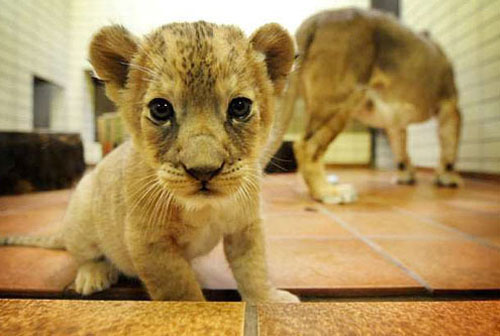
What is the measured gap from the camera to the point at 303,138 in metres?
2.28

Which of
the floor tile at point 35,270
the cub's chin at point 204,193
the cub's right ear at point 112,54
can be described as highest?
the cub's right ear at point 112,54

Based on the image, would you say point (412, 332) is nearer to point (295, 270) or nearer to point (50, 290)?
point (295, 270)

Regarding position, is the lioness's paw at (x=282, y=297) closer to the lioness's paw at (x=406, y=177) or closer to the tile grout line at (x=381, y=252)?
the tile grout line at (x=381, y=252)

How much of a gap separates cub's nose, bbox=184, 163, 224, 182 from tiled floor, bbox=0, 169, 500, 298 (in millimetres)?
354

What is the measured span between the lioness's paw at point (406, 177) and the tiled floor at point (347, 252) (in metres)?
1.09

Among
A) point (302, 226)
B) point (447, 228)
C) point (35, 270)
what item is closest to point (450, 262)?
point (447, 228)

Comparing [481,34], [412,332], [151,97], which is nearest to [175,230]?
[151,97]

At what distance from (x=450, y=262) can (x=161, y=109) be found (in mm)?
837

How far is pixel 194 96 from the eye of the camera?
Answer: 72 centimetres

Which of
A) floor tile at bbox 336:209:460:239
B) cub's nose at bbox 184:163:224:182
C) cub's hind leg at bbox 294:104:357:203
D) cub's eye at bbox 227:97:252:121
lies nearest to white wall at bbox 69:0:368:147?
cub's eye at bbox 227:97:252:121

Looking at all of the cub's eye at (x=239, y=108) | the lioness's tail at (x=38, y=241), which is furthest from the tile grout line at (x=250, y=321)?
the lioness's tail at (x=38, y=241)

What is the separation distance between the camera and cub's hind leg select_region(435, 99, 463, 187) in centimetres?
301

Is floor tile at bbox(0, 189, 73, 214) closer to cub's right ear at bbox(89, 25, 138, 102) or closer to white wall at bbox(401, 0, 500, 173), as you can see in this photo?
cub's right ear at bbox(89, 25, 138, 102)

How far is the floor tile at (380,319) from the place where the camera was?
570mm
